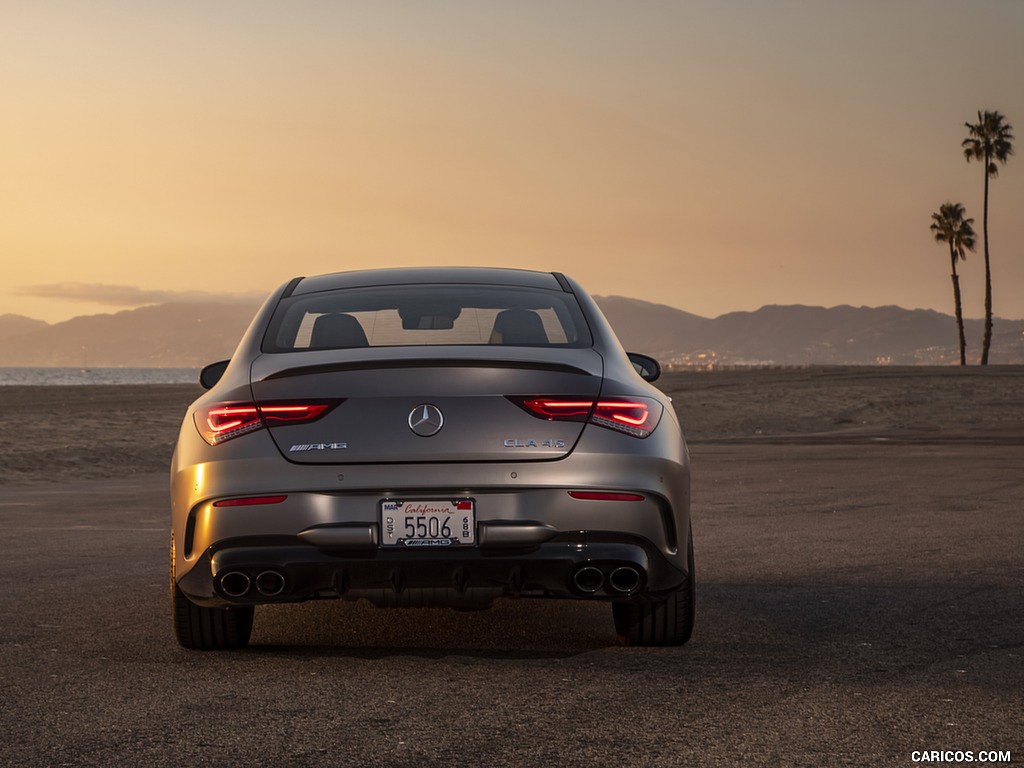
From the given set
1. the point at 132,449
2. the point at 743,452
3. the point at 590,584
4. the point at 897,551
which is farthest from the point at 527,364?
the point at 132,449

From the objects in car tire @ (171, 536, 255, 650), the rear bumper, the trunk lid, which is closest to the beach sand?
car tire @ (171, 536, 255, 650)

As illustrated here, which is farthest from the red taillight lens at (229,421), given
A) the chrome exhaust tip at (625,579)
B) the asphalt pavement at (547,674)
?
the chrome exhaust tip at (625,579)

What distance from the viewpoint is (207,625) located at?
6094 millimetres

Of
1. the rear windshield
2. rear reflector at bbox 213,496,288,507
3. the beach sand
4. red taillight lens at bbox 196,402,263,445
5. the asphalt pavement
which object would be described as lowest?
the beach sand

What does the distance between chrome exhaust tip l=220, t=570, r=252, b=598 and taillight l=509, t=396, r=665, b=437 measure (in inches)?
52.0

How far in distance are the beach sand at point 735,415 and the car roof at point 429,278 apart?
14.8m

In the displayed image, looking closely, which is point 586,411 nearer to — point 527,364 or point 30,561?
point 527,364

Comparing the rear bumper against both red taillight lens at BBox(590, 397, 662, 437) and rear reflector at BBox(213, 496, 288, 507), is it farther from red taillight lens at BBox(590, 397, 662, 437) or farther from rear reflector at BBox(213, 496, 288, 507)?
red taillight lens at BBox(590, 397, 662, 437)

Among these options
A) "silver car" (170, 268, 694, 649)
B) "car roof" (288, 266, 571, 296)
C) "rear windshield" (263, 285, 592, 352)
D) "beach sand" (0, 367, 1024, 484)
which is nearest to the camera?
"silver car" (170, 268, 694, 649)

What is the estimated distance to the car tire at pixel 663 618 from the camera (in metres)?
5.98

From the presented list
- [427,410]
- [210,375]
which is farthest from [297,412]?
[210,375]

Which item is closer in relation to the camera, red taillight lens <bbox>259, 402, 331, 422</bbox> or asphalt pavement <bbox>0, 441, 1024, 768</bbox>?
asphalt pavement <bbox>0, 441, 1024, 768</bbox>

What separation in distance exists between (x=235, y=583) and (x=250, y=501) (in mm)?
359

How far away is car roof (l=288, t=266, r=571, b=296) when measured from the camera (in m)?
6.75
